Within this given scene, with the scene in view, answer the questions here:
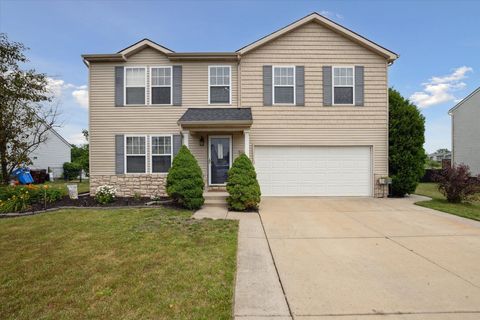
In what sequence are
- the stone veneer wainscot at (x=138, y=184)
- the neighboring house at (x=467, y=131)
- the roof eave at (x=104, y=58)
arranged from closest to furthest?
1. the roof eave at (x=104, y=58)
2. the stone veneer wainscot at (x=138, y=184)
3. the neighboring house at (x=467, y=131)

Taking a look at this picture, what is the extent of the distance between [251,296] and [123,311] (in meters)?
1.45

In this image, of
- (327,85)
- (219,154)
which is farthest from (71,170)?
(327,85)

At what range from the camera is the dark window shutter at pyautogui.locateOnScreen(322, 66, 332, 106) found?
11016 millimetres

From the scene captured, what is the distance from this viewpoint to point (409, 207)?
8977mm

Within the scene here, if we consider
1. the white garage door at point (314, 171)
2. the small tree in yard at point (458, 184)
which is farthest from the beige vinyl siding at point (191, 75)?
the small tree in yard at point (458, 184)

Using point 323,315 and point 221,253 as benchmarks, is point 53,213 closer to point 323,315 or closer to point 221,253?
point 221,253

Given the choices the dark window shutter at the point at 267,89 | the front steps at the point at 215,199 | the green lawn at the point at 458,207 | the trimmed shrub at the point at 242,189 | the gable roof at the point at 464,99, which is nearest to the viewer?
the green lawn at the point at 458,207

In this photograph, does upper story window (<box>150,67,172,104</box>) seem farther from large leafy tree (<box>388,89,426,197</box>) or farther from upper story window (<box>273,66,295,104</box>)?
large leafy tree (<box>388,89,426,197</box>)

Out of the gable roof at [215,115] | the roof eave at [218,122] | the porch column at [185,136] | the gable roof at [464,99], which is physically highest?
the gable roof at [464,99]

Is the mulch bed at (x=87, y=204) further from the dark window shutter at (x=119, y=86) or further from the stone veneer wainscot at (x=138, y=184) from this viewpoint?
the dark window shutter at (x=119, y=86)

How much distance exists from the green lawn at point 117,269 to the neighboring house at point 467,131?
60.7 ft

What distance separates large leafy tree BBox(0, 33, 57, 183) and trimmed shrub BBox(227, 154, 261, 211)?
345 inches

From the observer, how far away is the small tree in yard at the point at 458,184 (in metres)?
9.49

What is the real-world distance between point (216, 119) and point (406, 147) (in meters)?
7.90
